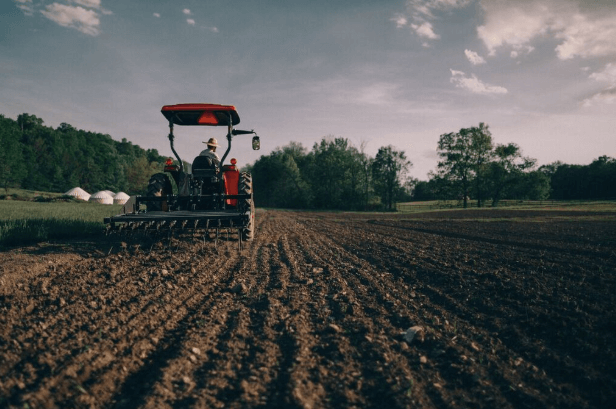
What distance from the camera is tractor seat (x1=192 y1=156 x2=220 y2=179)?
776cm

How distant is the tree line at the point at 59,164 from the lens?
199 feet

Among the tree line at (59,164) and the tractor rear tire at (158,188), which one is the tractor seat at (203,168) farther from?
the tree line at (59,164)

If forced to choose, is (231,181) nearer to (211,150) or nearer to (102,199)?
(211,150)

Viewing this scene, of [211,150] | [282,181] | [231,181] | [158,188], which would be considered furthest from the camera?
[282,181]

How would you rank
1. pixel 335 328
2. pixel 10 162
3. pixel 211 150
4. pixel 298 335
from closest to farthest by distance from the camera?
1. pixel 298 335
2. pixel 335 328
3. pixel 211 150
4. pixel 10 162

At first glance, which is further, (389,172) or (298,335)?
(389,172)

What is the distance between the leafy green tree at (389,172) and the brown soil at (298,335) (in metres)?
45.5

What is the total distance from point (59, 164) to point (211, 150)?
84280 mm

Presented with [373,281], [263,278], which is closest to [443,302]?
[373,281]

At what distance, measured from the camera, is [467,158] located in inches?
1885

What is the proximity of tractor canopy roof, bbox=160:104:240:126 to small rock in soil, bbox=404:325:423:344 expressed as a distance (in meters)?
6.04

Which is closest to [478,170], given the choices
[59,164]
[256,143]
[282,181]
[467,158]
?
[467,158]

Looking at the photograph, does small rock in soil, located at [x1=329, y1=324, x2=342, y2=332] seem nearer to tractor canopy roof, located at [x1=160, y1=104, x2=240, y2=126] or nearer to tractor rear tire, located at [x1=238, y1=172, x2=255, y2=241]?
tractor rear tire, located at [x1=238, y1=172, x2=255, y2=241]

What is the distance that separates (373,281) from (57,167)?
85601 mm
